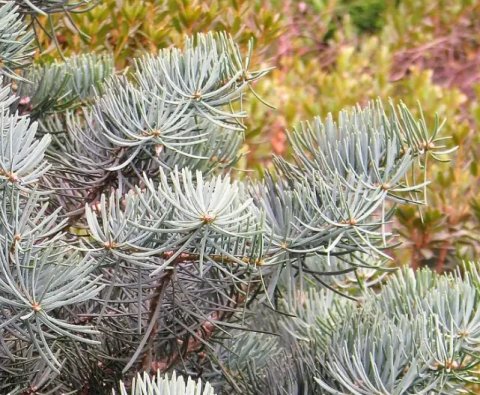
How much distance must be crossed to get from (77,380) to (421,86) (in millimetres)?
2067

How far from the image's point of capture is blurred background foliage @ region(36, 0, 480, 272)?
2021 mm

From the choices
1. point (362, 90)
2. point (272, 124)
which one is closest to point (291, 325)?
point (272, 124)

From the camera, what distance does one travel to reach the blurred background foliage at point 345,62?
2.02 meters

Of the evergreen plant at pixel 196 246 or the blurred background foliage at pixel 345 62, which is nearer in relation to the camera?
the evergreen plant at pixel 196 246

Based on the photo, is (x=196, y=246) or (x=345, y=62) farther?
(x=345, y=62)

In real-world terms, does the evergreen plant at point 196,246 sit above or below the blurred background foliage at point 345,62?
below

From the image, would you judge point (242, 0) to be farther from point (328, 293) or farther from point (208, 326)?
point (208, 326)

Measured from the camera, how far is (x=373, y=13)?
536 cm

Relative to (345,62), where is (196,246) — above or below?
below

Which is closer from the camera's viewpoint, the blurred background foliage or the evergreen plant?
the evergreen plant

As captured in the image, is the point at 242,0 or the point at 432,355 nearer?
the point at 432,355

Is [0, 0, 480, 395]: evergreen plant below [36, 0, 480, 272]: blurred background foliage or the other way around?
below

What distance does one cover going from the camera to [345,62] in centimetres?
314

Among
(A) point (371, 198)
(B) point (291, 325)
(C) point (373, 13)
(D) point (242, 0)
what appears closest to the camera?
(A) point (371, 198)
